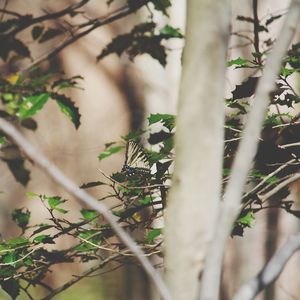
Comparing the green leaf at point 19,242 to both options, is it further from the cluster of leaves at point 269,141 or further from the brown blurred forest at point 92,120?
the brown blurred forest at point 92,120

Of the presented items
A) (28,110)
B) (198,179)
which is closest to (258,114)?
(198,179)

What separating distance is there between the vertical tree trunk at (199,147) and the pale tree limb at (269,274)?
0.06 metres

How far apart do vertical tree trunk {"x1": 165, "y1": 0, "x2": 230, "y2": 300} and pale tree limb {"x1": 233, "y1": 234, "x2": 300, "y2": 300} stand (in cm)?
6

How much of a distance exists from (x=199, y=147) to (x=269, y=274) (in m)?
0.17

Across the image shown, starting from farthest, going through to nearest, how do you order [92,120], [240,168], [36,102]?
[92,120], [36,102], [240,168]

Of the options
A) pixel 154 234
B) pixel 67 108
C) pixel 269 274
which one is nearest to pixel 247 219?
pixel 154 234

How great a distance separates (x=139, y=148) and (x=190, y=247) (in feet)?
1.83

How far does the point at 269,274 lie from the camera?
569 mm

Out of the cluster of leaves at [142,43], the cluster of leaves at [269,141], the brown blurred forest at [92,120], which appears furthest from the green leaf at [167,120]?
the brown blurred forest at [92,120]

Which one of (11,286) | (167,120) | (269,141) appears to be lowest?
(11,286)

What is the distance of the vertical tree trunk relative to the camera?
0.59m

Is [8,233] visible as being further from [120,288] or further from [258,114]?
[258,114]

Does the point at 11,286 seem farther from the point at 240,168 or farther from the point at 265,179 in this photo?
the point at 240,168

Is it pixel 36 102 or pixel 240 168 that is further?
pixel 36 102
